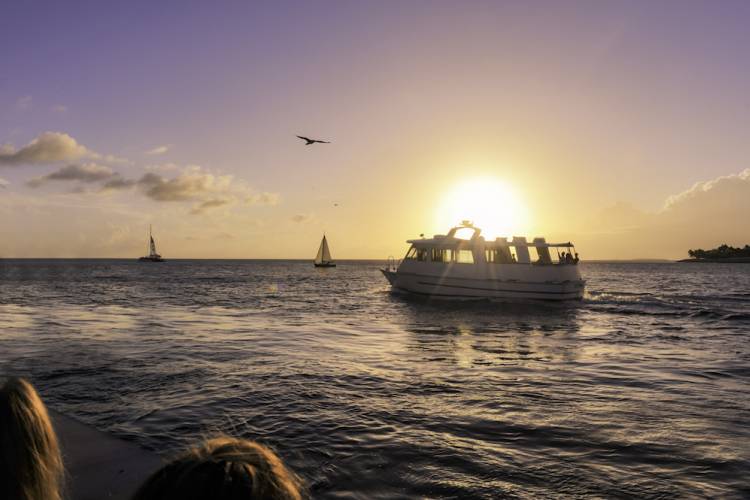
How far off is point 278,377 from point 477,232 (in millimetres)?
24258

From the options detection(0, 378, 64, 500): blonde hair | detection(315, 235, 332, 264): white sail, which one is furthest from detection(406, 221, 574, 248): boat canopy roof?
detection(315, 235, 332, 264): white sail

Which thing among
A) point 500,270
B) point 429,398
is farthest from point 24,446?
point 500,270

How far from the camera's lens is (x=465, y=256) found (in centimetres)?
3369

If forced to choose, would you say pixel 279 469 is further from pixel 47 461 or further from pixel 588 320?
pixel 588 320

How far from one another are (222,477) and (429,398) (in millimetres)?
8888

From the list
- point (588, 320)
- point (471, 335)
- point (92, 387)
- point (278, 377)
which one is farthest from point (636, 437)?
point (588, 320)

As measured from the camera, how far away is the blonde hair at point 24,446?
1753mm

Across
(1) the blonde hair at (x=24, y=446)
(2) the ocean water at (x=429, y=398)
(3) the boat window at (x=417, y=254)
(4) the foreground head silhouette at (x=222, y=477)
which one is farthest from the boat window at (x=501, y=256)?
(4) the foreground head silhouette at (x=222, y=477)

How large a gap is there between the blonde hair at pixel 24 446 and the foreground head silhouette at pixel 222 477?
0.82 metres

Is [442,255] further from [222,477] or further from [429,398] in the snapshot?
[222,477]

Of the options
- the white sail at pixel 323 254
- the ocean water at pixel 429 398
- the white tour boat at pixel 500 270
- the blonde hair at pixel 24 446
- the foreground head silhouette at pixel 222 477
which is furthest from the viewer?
the white sail at pixel 323 254

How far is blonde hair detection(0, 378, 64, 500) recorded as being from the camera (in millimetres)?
1753

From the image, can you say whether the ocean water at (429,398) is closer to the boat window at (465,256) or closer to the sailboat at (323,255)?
the boat window at (465,256)

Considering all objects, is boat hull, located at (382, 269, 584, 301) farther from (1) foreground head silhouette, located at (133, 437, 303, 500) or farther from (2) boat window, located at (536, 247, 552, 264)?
(1) foreground head silhouette, located at (133, 437, 303, 500)
